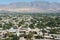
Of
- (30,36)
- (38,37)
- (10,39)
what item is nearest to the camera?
(10,39)

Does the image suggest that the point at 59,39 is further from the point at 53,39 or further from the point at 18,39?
the point at 18,39

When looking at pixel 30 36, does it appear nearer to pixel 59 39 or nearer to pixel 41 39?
pixel 41 39

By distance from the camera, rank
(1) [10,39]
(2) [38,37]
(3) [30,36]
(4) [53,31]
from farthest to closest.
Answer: (4) [53,31] → (2) [38,37] → (3) [30,36] → (1) [10,39]

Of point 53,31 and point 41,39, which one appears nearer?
point 41,39

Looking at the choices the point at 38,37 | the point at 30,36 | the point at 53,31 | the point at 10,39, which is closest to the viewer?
the point at 10,39

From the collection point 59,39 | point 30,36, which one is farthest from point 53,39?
point 30,36

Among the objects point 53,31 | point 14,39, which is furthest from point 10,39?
point 53,31

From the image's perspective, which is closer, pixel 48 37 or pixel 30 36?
pixel 30 36
